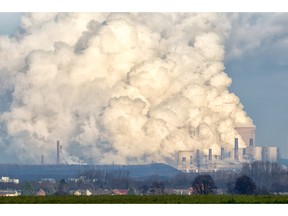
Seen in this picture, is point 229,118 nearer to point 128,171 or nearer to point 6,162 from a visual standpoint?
point 128,171

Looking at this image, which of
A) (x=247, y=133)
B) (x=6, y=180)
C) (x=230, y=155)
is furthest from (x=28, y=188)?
(x=247, y=133)

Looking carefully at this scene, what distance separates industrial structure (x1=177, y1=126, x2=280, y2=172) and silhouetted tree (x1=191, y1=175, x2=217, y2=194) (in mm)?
306

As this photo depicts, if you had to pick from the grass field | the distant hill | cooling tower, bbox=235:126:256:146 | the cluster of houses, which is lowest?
Result: the grass field

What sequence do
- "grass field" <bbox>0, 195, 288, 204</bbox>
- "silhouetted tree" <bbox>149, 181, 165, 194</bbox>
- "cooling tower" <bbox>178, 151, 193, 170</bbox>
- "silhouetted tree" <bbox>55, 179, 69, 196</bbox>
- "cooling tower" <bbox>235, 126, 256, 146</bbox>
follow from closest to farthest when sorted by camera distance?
"grass field" <bbox>0, 195, 288, 204</bbox> → "silhouetted tree" <bbox>55, 179, 69, 196</bbox> → "silhouetted tree" <bbox>149, 181, 165, 194</bbox> → "cooling tower" <bbox>235, 126, 256, 146</bbox> → "cooling tower" <bbox>178, 151, 193, 170</bbox>

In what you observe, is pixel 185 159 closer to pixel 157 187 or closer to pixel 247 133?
pixel 157 187

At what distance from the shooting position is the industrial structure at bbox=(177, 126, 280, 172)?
28.7 metres

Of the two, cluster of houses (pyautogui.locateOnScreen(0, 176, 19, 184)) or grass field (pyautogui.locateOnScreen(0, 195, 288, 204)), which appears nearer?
grass field (pyautogui.locateOnScreen(0, 195, 288, 204))

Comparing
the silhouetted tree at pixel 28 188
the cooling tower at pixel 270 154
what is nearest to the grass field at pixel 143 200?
the silhouetted tree at pixel 28 188

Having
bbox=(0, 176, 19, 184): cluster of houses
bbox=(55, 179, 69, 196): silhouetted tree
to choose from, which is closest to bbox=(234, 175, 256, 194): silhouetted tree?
bbox=(55, 179, 69, 196): silhouetted tree

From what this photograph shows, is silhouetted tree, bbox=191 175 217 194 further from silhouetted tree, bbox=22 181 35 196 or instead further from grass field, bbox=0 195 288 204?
grass field, bbox=0 195 288 204

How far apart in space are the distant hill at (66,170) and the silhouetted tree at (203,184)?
695 millimetres

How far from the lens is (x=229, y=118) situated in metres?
28.5
